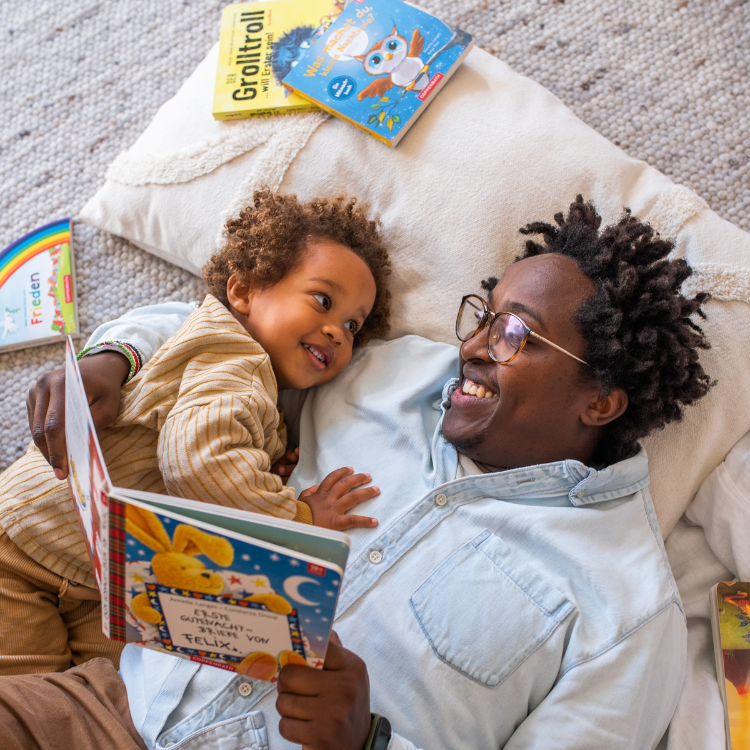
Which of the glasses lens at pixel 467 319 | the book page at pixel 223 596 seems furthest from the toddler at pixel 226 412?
the book page at pixel 223 596

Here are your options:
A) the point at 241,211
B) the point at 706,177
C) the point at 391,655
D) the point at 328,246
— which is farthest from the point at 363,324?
the point at 706,177

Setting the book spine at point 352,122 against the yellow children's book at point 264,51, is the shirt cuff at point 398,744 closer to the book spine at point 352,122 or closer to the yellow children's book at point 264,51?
the book spine at point 352,122

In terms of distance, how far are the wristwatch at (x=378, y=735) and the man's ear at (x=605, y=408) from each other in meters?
0.72

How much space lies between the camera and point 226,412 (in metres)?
1.31

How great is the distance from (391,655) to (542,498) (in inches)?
17.5

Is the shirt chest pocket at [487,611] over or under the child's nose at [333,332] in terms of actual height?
under

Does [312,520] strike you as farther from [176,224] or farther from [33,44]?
[33,44]

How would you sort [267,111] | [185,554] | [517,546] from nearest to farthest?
[185,554], [517,546], [267,111]

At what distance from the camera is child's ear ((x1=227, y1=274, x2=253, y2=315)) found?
1.67 metres

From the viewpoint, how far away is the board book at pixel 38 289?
76.0 inches

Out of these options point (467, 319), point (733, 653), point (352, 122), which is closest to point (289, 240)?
point (352, 122)

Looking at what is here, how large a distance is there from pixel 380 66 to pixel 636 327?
3.10 ft

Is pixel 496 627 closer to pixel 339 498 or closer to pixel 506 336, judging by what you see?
pixel 339 498

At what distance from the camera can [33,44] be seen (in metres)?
2.38
